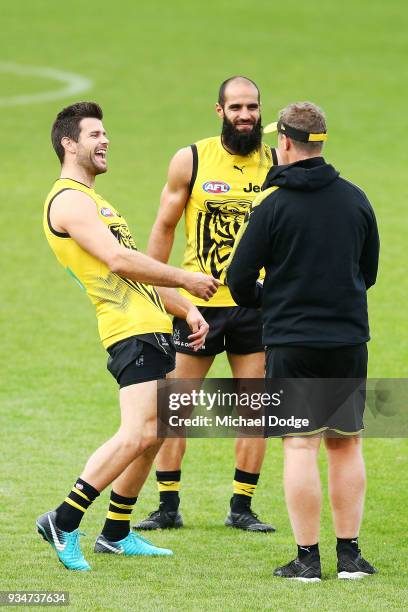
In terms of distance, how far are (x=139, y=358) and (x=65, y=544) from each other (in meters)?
0.98

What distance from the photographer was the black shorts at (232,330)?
7.71 meters

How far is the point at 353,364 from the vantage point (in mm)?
6320

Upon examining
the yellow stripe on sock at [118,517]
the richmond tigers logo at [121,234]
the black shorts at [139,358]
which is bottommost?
the yellow stripe on sock at [118,517]

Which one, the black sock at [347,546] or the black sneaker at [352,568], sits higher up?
the black sock at [347,546]

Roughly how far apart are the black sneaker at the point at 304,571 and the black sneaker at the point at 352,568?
4.7 inches

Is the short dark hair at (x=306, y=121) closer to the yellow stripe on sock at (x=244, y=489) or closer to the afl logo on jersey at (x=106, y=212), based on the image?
the afl logo on jersey at (x=106, y=212)

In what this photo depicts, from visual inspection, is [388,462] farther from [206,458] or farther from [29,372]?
[29,372]

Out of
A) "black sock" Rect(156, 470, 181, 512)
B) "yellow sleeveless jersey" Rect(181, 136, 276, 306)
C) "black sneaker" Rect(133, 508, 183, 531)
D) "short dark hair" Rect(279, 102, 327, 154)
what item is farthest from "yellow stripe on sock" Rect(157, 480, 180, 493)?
"short dark hair" Rect(279, 102, 327, 154)

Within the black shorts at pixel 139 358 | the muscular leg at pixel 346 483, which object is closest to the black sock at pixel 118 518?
the black shorts at pixel 139 358

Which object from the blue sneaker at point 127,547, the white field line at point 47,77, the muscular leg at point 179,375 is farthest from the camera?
the white field line at point 47,77

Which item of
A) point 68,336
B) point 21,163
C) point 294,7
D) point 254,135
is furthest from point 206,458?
point 294,7

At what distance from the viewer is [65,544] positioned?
21.3 ft

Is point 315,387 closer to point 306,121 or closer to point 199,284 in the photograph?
point 199,284

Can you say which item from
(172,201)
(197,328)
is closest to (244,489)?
(197,328)
